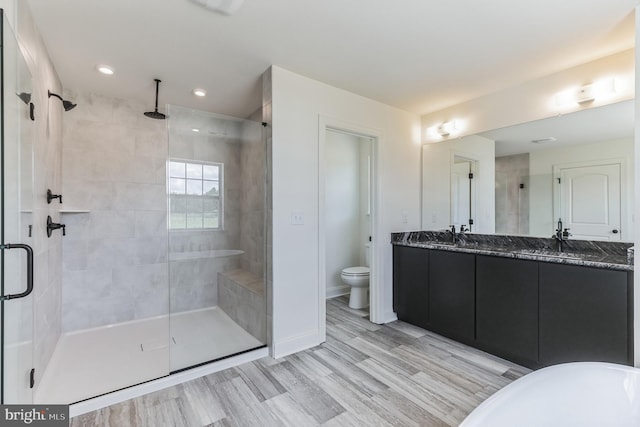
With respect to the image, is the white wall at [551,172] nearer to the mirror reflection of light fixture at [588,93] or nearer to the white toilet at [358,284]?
the mirror reflection of light fixture at [588,93]

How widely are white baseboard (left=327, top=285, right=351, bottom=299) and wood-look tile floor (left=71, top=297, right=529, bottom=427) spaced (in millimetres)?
1512

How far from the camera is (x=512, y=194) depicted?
2.81 meters

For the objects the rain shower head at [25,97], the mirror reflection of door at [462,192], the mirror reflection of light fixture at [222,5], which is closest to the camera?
the rain shower head at [25,97]

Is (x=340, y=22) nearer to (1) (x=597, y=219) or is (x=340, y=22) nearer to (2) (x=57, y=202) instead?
(1) (x=597, y=219)

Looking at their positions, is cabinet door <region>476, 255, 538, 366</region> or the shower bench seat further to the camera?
the shower bench seat

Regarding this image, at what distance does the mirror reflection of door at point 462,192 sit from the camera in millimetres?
3152

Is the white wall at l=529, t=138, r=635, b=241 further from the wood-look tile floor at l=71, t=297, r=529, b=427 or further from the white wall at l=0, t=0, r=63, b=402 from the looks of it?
the white wall at l=0, t=0, r=63, b=402

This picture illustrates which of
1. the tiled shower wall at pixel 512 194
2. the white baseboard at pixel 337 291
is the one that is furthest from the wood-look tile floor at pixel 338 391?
the white baseboard at pixel 337 291

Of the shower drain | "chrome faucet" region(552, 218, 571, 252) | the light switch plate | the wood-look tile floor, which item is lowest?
the shower drain

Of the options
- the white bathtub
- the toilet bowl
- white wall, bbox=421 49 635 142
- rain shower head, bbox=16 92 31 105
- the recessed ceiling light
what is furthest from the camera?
the toilet bowl

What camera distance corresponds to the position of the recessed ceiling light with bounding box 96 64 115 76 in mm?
2412

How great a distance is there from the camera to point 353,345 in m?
2.70

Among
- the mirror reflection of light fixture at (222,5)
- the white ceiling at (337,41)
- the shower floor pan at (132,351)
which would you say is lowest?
the shower floor pan at (132,351)

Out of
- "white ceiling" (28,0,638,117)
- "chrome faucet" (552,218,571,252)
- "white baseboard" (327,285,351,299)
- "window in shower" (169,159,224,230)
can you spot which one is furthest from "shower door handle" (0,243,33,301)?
"chrome faucet" (552,218,571,252)
